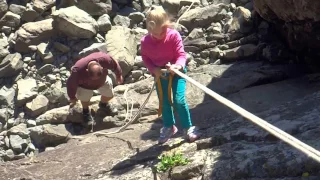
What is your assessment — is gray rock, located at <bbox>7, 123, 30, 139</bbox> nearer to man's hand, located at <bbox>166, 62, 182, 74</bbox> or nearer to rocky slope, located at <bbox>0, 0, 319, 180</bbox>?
rocky slope, located at <bbox>0, 0, 319, 180</bbox>

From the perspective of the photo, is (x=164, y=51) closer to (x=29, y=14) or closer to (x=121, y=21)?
(x=121, y=21)

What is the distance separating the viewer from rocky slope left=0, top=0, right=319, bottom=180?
199 inches

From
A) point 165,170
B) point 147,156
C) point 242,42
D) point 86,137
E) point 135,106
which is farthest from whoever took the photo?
point 242,42

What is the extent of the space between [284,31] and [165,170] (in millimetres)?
3640

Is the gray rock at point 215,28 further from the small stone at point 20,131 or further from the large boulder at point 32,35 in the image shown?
the small stone at point 20,131

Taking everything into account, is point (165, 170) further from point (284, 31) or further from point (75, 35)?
point (75, 35)

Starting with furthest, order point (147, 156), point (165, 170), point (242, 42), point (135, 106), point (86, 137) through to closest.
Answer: point (242, 42) → point (135, 106) → point (86, 137) → point (147, 156) → point (165, 170)

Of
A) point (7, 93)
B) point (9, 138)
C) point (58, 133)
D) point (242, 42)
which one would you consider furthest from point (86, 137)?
point (242, 42)

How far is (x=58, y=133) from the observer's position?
24.2ft

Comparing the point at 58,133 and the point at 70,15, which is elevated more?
the point at 70,15

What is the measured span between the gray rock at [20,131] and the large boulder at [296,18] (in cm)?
359

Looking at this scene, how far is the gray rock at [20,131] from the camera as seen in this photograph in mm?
7895

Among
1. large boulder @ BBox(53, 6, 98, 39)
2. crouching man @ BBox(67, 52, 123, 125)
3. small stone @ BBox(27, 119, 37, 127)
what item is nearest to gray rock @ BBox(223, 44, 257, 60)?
crouching man @ BBox(67, 52, 123, 125)

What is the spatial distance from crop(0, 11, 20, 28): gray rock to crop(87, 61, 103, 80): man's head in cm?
290
